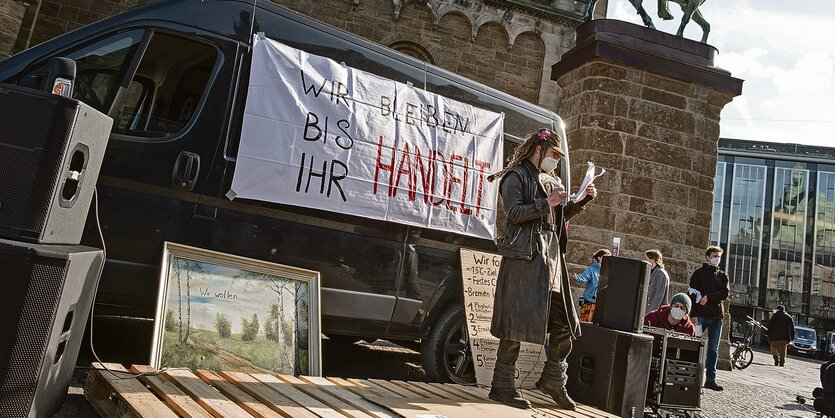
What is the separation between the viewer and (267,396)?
3.46 m

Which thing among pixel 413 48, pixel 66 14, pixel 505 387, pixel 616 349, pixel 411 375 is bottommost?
pixel 411 375

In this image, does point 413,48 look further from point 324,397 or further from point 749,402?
point 324,397

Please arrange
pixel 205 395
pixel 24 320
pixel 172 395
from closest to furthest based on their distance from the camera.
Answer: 1. pixel 24 320
2. pixel 172 395
3. pixel 205 395

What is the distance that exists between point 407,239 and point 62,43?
2.81 metres

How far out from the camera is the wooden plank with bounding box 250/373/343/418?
128 inches

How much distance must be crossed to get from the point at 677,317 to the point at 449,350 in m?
2.55

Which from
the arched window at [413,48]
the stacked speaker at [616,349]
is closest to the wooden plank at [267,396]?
the stacked speaker at [616,349]

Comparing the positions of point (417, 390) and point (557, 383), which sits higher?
point (557, 383)

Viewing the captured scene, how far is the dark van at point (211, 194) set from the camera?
4.13 m

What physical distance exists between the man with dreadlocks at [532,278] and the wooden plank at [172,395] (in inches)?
76.3

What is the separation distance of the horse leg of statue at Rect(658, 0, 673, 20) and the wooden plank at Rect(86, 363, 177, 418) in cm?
981

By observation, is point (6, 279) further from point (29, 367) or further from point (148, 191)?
point (148, 191)

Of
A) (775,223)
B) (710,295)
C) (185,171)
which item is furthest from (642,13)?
(775,223)

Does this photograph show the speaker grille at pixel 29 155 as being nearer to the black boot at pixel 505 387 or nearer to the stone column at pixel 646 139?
the black boot at pixel 505 387
